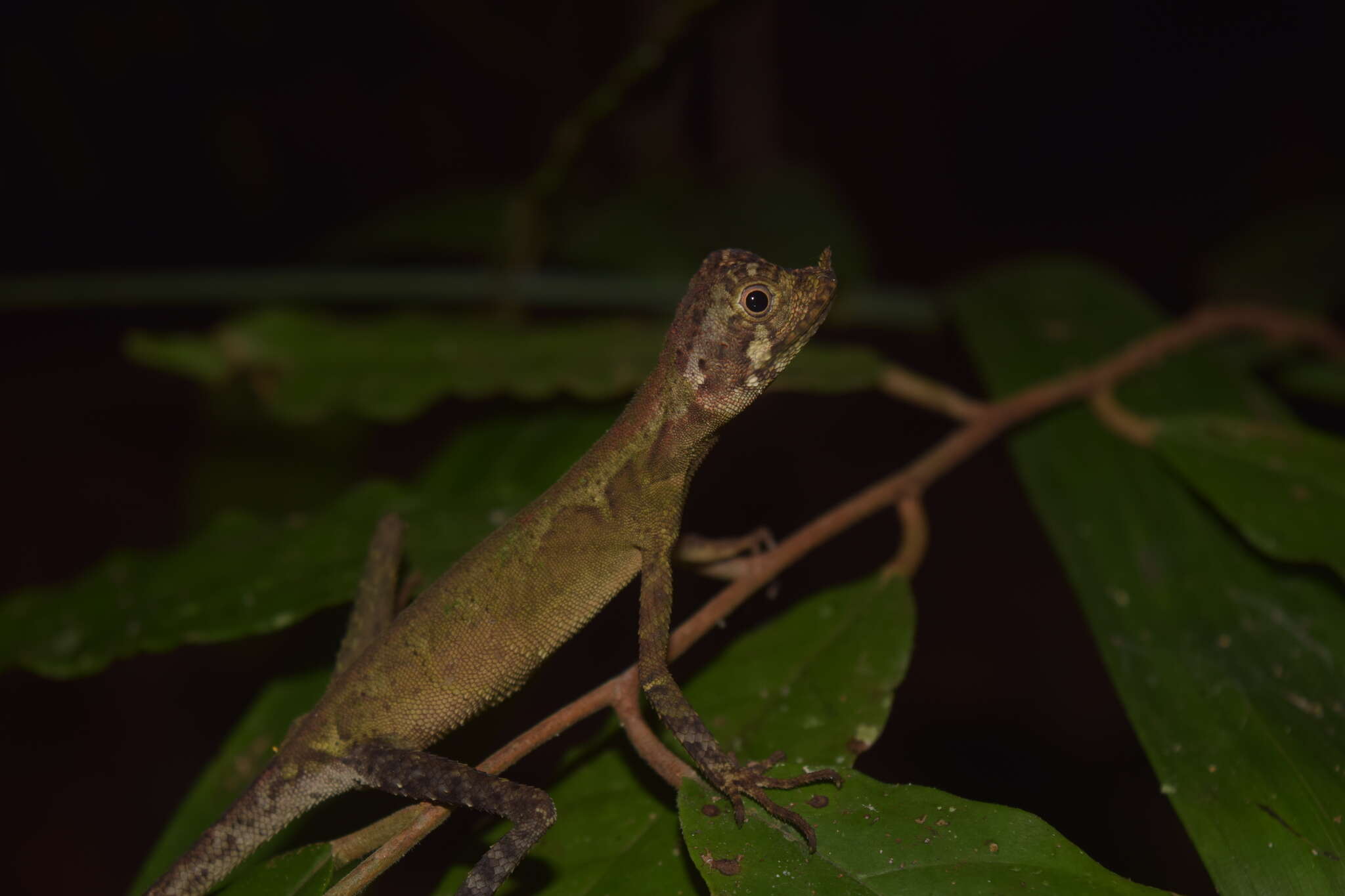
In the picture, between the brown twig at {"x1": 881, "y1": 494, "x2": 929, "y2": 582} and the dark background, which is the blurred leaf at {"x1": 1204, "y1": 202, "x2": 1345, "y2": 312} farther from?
the brown twig at {"x1": 881, "y1": 494, "x2": 929, "y2": 582}

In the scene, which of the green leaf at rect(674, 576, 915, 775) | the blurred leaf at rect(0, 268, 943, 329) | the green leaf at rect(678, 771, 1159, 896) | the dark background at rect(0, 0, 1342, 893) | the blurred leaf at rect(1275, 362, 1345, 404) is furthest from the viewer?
the dark background at rect(0, 0, 1342, 893)

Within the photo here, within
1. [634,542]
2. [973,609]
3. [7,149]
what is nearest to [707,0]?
[634,542]

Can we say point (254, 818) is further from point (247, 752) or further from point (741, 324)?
point (741, 324)

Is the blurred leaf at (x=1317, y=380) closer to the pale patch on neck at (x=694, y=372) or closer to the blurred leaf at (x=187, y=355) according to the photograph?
the pale patch on neck at (x=694, y=372)

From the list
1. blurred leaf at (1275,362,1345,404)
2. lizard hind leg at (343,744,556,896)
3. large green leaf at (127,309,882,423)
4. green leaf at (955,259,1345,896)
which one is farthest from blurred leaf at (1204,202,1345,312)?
lizard hind leg at (343,744,556,896)

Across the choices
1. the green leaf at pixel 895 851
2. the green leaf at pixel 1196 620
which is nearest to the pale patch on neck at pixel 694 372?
the green leaf at pixel 895 851

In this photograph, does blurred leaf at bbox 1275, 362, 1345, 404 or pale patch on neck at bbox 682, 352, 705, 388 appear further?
blurred leaf at bbox 1275, 362, 1345, 404
